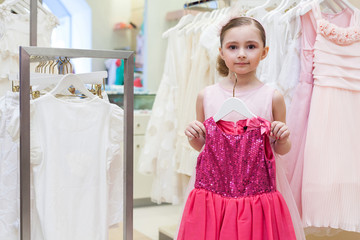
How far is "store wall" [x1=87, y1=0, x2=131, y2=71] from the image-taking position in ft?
14.9

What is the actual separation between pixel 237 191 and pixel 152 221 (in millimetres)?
2242

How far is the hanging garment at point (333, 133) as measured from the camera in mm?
1849

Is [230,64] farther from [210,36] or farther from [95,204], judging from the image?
[210,36]

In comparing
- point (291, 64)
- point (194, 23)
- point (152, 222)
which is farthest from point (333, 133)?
point (152, 222)

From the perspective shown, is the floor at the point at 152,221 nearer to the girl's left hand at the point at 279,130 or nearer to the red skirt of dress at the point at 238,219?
the red skirt of dress at the point at 238,219

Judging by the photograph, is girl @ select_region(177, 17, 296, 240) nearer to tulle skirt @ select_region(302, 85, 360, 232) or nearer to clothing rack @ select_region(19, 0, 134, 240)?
clothing rack @ select_region(19, 0, 134, 240)

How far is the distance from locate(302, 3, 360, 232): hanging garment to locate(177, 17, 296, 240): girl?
35 centimetres

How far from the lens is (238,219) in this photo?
1470 millimetres

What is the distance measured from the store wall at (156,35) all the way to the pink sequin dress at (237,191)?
9.72ft

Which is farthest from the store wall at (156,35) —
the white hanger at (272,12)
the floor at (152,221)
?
the white hanger at (272,12)

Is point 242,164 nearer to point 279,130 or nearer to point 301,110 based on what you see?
point 279,130

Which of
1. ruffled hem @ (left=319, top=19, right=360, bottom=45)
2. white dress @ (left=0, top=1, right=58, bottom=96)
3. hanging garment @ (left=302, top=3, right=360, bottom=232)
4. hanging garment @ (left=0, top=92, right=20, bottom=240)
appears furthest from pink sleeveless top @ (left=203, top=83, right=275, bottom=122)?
white dress @ (left=0, top=1, right=58, bottom=96)

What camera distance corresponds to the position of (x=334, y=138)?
1.91m

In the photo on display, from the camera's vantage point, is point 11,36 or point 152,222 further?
point 152,222
